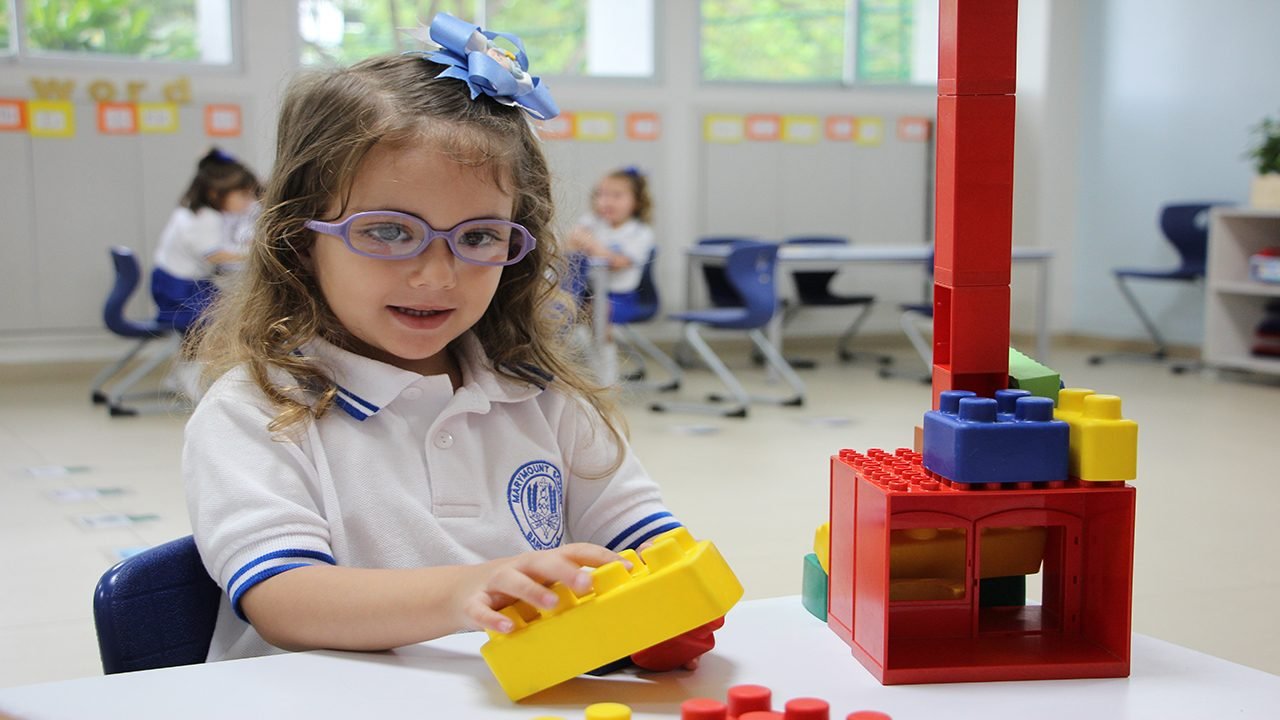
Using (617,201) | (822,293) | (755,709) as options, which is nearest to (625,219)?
(617,201)

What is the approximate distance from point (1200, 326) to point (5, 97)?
20.1 feet

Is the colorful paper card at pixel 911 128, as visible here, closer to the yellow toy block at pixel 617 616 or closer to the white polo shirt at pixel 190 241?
the white polo shirt at pixel 190 241

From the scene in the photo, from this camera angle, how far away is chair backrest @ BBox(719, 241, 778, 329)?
209 inches

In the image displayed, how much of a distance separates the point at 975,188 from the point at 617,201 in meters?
5.37

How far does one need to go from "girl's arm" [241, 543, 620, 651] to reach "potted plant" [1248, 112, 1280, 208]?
598 cm

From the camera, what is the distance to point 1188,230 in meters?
6.77

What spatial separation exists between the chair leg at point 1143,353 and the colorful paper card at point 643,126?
2615 millimetres

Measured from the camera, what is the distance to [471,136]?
3.84 feet

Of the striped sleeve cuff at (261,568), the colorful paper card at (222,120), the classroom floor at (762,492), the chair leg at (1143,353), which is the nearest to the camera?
the striped sleeve cuff at (261,568)

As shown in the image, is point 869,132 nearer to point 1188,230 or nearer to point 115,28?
point 1188,230

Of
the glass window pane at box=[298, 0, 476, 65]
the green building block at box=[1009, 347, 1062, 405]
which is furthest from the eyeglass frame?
the glass window pane at box=[298, 0, 476, 65]

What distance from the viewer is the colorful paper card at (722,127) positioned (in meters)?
7.31

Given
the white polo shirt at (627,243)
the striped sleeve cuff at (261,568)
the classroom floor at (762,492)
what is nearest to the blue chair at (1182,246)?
the classroom floor at (762,492)

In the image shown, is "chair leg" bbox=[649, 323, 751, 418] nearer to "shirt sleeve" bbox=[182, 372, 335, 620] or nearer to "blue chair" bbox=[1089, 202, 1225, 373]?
"blue chair" bbox=[1089, 202, 1225, 373]
